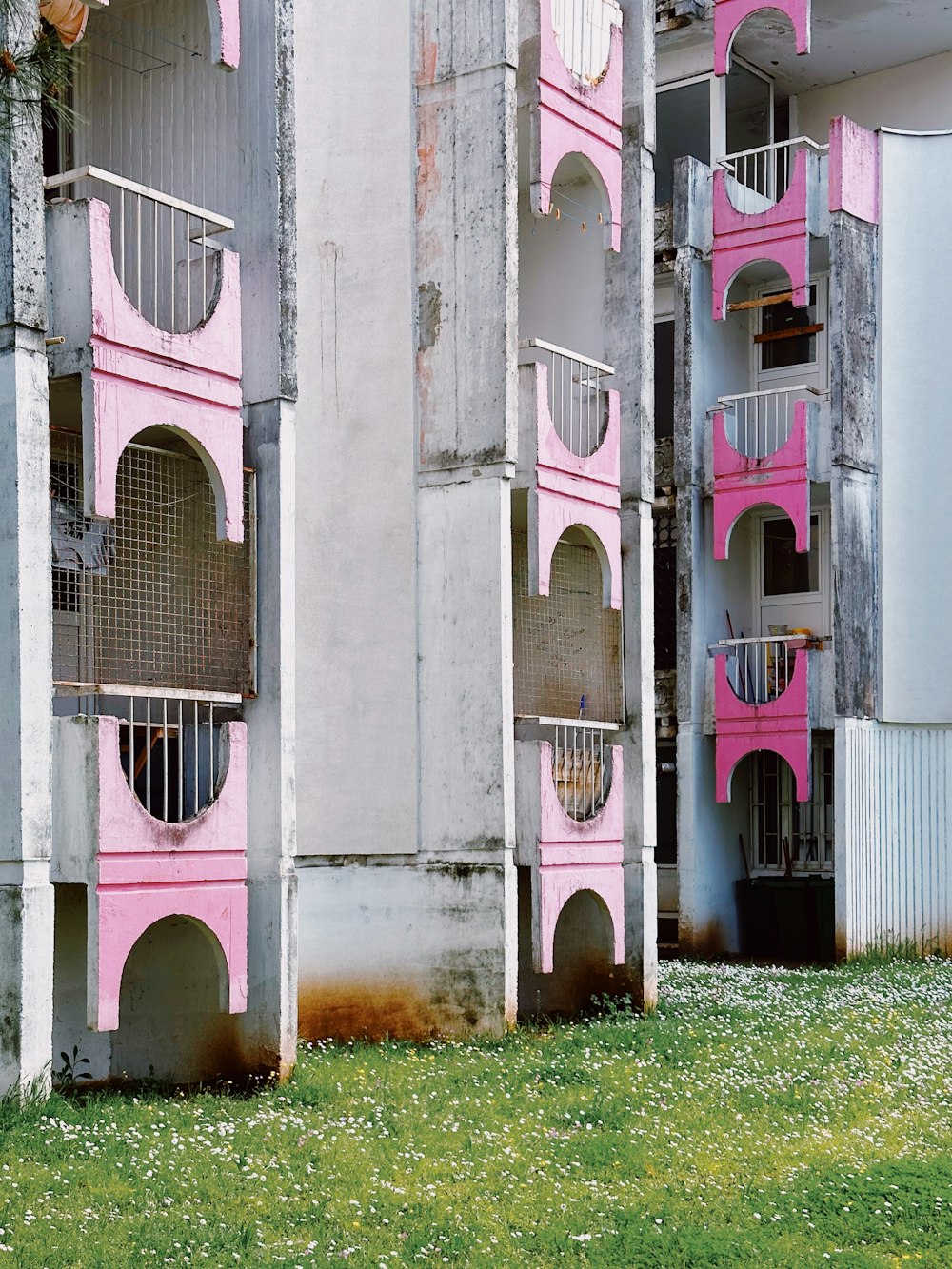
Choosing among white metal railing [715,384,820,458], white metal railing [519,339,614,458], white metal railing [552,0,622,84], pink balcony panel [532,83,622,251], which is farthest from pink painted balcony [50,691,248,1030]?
white metal railing [715,384,820,458]

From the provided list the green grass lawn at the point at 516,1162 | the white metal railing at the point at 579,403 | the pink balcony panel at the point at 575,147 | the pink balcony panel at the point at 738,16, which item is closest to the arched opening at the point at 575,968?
the green grass lawn at the point at 516,1162

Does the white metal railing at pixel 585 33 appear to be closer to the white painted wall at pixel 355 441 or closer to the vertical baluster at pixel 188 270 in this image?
the white painted wall at pixel 355 441

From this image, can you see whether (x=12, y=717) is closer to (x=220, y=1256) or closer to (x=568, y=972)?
(x=220, y=1256)

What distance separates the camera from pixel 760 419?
26047 mm

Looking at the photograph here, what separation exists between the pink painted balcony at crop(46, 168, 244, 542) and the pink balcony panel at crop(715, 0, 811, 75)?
1320 centimetres

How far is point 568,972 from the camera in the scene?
60.6 feet

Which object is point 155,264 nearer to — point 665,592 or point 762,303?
point 762,303

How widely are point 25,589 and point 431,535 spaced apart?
5489mm

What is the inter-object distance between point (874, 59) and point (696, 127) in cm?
288

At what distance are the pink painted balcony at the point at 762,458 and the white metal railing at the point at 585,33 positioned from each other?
6.72m

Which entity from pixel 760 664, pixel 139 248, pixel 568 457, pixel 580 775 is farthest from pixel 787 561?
pixel 139 248

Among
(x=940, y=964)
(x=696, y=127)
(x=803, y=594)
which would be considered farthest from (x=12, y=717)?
(x=696, y=127)

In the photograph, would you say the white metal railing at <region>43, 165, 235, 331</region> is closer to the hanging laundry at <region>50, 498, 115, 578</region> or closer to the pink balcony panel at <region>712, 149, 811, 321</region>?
the hanging laundry at <region>50, 498, 115, 578</region>

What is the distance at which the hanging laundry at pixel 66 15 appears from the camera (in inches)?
478
